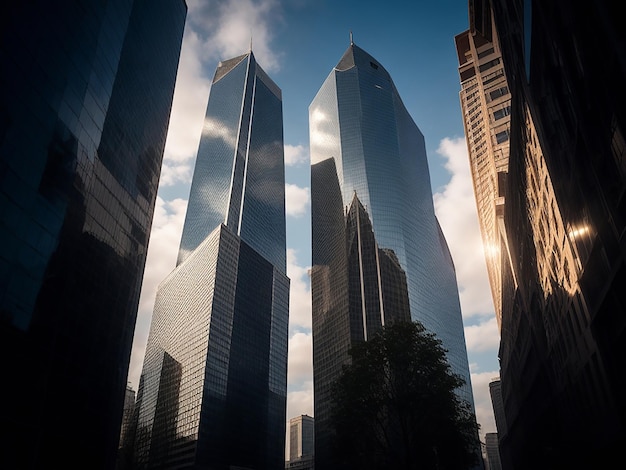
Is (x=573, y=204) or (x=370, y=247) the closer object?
(x=573, y=204)

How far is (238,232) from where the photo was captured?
16162 cm

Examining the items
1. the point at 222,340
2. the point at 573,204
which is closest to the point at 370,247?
the point at 222,340

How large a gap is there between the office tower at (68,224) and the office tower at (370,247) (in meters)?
101

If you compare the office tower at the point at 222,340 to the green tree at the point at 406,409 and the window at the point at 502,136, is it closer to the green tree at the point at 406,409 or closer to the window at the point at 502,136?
the window at the point at 502,136

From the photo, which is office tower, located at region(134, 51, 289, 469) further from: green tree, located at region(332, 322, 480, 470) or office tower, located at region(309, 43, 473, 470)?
green tree, located at region(332, 322, 480, 470)

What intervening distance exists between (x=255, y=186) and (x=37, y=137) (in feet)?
502

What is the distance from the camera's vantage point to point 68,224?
39.3 m

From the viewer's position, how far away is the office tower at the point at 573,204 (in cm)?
2053

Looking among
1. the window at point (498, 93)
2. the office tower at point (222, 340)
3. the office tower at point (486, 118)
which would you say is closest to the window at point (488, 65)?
the office tower at point (486, 118)

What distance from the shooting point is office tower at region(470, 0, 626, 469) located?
2053cm

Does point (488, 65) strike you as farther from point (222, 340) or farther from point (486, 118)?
point (222, 340)

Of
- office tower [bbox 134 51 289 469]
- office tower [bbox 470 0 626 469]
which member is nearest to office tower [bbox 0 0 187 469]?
office tower [bbox 470 0 626 469]

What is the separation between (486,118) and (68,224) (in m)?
85.8

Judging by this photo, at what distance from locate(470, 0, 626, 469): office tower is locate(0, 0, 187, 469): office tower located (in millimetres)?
33681
